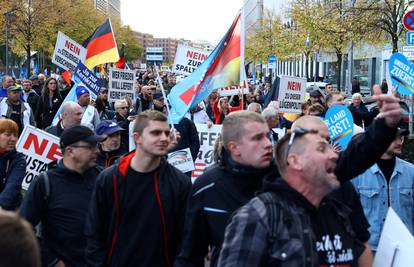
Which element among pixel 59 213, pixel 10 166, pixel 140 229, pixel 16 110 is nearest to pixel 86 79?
pixel 16 110

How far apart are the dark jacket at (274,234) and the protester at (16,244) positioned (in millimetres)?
1096

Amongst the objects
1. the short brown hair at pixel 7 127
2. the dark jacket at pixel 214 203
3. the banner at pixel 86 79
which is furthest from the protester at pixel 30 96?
the dark jacket at pixel 214 203

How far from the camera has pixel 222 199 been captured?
3.83 m

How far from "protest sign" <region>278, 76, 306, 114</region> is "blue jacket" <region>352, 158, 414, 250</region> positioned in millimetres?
6152

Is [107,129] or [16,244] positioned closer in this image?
[16,244]

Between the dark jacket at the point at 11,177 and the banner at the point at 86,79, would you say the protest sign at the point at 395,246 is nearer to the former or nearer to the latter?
the dark jacket at the point at 11,177

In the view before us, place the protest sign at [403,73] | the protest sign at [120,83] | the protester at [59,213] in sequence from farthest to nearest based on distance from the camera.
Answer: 1. the protest sign at [120,83]
2. the protest sign at [403,73]
3. the protester at [59,213]

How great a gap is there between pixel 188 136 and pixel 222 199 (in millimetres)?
5062

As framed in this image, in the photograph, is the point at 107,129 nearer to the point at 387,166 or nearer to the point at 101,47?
the point at 387,166

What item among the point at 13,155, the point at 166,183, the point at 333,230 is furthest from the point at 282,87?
the point at 333,230

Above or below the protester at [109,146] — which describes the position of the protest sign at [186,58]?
above

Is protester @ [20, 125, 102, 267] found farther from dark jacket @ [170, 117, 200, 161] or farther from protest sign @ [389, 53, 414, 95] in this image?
protest sign @ [389, 53, 414, 95]

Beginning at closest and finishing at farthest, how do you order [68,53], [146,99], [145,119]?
[145,119] → [146,99] → [68,53]

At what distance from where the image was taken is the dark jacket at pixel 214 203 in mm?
3796
